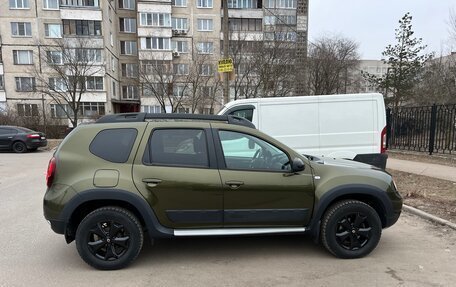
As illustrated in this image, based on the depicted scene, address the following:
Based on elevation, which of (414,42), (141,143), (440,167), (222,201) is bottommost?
(440,167)

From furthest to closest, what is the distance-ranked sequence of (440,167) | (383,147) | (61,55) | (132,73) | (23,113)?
(132,73), (61,55), (23,113), (440,167), (383,147)

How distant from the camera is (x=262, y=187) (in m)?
4.00

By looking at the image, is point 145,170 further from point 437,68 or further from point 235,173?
point 437,68

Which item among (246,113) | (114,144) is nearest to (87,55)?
(246,113)

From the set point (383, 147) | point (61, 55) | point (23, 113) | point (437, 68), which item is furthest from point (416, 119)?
point (61, 55)

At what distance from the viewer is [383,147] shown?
8.05 metres

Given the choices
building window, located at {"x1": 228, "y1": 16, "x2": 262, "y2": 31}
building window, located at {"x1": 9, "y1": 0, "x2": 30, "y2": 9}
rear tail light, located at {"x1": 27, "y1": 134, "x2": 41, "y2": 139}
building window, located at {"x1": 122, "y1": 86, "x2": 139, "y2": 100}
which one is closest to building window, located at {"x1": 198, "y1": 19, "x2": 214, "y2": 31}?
building window, located at {"x1": 228, "y1": 16, "x2": 262, "y2": 31}

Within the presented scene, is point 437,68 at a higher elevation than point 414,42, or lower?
lower

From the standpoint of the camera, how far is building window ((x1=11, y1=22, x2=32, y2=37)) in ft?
134

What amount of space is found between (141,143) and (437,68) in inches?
1117

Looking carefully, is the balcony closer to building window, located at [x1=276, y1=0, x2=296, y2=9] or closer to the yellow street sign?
building window, located at [x1=276, y1=0, x2=296, y2=9]

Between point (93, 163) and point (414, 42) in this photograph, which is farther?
point (414, 42)

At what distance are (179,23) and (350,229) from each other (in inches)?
1818

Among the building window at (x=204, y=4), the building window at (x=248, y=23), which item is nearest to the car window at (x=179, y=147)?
the building window at (x=248, y=23)
